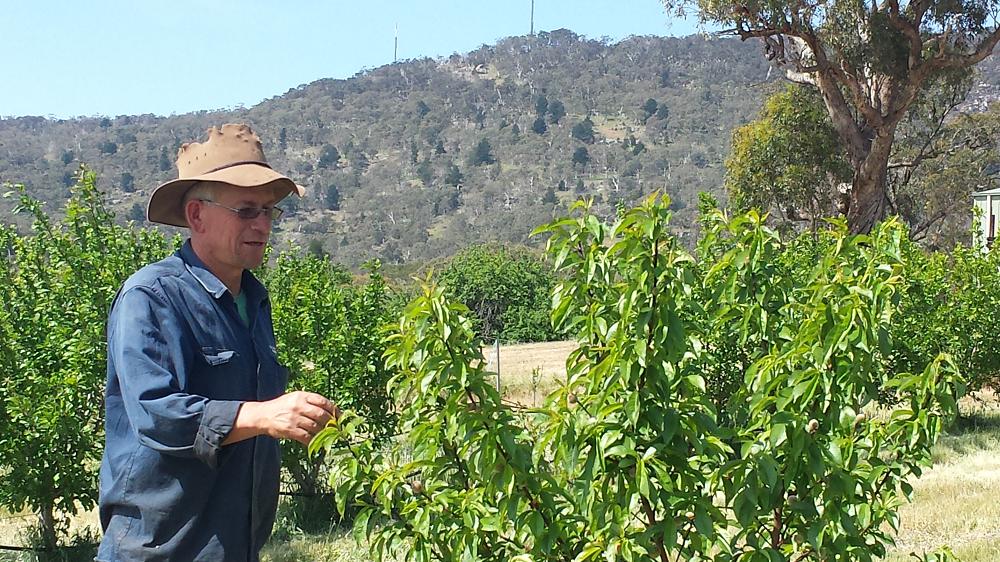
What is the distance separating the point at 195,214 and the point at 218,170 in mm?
147

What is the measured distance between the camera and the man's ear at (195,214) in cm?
273

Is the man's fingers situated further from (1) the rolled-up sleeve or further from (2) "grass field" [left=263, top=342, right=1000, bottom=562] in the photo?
(2) "grass field" [left=263, top=342, right=1000, bottom=562]

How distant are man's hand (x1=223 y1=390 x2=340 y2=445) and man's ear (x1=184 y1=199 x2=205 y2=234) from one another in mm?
631

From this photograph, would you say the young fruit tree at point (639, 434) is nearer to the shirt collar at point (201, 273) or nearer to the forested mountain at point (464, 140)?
the shirt collar at point (201, 273)

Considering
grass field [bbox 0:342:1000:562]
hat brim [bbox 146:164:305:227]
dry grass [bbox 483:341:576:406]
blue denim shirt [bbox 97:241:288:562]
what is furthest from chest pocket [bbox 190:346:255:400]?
dry grass [bbox 483:341:576:406]

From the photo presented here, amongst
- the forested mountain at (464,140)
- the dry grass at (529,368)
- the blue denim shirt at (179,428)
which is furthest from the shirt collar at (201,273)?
the forested mountain at (464,140)

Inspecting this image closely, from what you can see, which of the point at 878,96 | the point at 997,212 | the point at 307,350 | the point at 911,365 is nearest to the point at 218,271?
the point at 307,350

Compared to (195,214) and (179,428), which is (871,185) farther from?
(179,428)

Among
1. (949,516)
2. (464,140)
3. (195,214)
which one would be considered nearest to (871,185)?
(949,516)

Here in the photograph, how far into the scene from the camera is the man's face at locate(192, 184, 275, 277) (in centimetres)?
268

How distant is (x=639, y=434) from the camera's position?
2.65 meters

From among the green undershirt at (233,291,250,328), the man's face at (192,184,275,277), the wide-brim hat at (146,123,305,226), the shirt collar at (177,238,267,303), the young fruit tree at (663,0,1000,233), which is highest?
the young fruit tree at (663,0,1000,233)

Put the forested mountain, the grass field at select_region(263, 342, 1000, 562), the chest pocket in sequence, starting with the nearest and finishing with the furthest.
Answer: the chest pocket < the grass field at select_region(263, 342, 1000, 562) < the forested mountain

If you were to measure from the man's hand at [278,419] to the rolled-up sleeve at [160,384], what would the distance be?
0.08 ft
